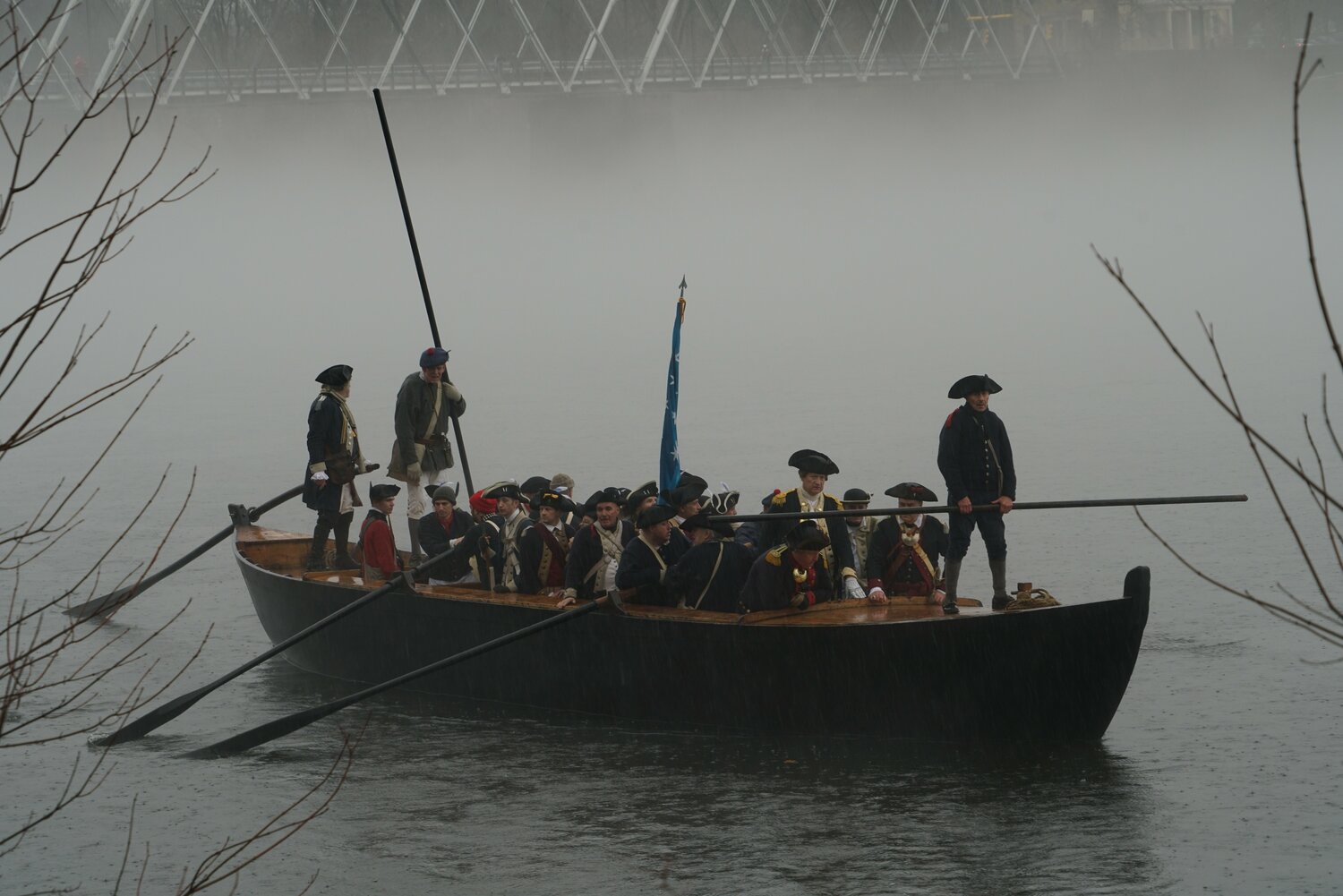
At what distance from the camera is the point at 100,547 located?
22344mm

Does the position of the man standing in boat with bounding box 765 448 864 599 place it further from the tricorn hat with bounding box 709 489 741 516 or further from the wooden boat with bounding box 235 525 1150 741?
the tricorn hat with bounding box 709 489 741 516

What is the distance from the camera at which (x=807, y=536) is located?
10062mm

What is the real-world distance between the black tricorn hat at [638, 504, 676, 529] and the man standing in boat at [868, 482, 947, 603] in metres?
1.43

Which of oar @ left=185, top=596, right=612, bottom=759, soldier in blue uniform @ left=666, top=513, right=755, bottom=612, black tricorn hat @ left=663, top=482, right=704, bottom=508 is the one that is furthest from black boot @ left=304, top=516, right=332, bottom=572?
black tricorn hat @ left=663, top=482, right=704, bottom=508

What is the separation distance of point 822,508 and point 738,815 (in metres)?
1.94

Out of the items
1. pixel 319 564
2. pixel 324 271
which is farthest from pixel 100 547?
pixel 324 271

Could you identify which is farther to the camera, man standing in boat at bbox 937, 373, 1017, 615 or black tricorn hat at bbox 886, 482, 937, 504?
black tricorn hat at bbox 886, 482, 937, 504

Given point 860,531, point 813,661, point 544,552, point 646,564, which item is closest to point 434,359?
point 544,552

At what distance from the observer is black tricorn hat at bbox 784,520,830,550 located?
33.0ft

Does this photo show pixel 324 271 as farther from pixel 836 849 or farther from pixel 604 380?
pixel 836 849

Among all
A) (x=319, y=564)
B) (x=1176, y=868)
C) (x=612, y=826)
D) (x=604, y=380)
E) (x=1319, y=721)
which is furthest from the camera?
(x=604, y=380)

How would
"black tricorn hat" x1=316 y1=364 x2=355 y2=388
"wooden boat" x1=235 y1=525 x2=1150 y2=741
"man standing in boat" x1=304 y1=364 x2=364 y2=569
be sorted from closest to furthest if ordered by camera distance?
"wooden boat" x1=235 y1=525 x2=1150 y2=741 < "black tricorn hat" x1=316 y1=364 x2=355 y2=388 < "man standing in boat" x1=304 y1=364 x2=364 y2=569

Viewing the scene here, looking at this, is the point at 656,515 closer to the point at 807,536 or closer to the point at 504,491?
the point at 807,536

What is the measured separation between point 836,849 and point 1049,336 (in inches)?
1998
